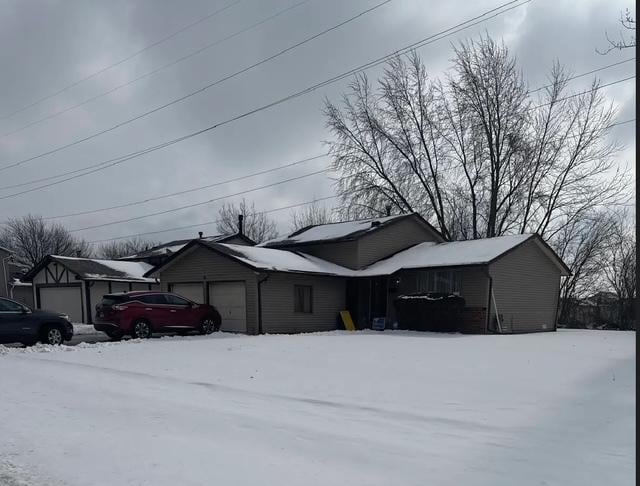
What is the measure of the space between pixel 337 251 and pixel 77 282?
15.5 m

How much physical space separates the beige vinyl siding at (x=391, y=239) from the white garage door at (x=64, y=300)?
55.3 feet

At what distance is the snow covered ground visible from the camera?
4.69 meters

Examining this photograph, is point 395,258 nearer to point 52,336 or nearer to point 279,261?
point 279,261

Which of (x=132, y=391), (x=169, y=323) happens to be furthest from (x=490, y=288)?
(x=132, y=391)

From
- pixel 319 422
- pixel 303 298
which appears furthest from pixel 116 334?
pixel 319 422

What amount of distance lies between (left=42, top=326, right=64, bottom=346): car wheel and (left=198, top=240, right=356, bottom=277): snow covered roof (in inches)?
274

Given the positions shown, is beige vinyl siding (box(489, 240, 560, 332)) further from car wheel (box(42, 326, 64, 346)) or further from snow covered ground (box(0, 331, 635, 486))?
car wheel (box(42, 326, 64, 346))

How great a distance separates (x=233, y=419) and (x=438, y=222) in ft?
114

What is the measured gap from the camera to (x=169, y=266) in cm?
2450

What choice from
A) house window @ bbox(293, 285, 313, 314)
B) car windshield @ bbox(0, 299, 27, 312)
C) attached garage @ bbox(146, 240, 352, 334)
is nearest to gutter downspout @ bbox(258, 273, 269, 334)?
attached garage @ bbox(146, 240, 352, 334)

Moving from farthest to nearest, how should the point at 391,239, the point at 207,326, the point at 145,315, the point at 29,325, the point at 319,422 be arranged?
the point at 391,239 → the point at 207,326 → the point at 145,315 → the point at 29,325 → the point at 319,422

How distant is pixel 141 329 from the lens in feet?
60.3

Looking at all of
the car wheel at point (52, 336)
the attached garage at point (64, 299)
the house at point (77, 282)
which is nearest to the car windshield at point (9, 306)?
the car wheel at point (52, 336)

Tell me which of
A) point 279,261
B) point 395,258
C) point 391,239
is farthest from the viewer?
point 391,239
